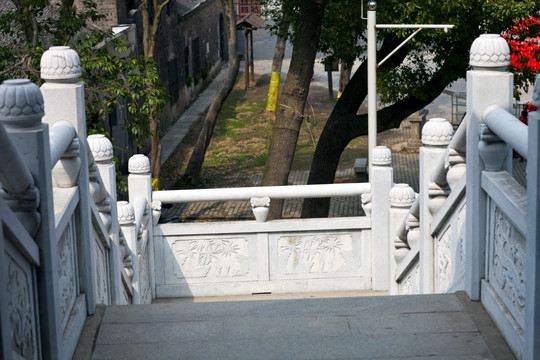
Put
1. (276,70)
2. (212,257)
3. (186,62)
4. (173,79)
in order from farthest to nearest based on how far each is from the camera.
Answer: (186,62)
(173,79)
(276,70)
(212,257)

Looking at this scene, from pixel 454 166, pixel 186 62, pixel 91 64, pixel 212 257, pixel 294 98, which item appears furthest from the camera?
pixel 186 62

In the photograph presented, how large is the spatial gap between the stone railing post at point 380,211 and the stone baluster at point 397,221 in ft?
2.16

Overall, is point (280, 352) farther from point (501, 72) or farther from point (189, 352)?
point (501, 72)

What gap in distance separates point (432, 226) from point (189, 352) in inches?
86.7

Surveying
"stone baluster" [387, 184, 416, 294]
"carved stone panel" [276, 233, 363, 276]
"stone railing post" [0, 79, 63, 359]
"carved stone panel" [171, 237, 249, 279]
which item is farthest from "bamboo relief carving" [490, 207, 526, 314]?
"carved stone panel" [171, 237, 249, 279]

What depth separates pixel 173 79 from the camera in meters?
29.5

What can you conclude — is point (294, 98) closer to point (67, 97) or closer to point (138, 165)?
point (138, 165)

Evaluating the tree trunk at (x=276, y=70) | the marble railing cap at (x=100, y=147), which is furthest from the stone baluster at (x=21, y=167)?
the tree trunk at (x=276, y=70)

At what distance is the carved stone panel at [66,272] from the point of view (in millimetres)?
3879

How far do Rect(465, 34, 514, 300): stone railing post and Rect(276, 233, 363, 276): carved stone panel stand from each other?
4.63m

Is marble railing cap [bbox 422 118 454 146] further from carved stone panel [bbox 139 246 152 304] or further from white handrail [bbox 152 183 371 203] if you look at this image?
carved stone panel [bbox 139 246 152 304]

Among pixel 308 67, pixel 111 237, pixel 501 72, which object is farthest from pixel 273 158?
pixel 501 72

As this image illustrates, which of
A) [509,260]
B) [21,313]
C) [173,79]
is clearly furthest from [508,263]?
[173,79]

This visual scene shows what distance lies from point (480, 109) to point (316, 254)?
500 cm
